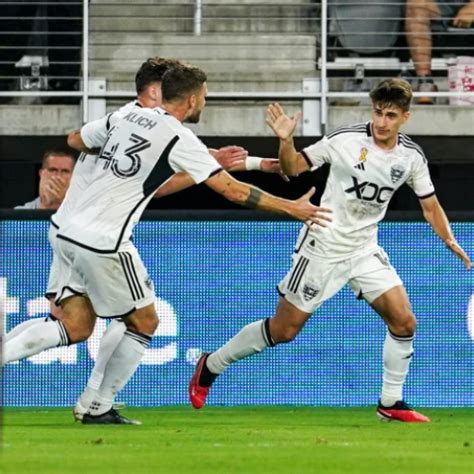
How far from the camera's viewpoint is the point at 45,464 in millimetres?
8258

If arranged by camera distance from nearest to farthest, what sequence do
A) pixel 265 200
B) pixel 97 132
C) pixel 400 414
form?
pixel 265 200
pixel 97 132
pixel 400 414

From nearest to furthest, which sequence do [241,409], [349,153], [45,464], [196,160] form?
[45,464] < [196,160] < [349,153] < [241,409]

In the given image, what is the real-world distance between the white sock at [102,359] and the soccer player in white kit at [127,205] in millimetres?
279

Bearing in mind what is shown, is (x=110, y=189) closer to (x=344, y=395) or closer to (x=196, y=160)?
(x=196, y=160)

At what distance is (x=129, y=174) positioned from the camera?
36.0ft

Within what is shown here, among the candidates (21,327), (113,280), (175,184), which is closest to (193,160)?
(113,280)

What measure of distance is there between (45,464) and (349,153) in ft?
14.8

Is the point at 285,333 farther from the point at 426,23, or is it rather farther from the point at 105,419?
the point at 426,23

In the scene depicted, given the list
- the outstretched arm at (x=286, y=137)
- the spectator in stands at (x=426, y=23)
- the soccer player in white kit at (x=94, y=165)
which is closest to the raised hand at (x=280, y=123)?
the outstretched arm at (x=286, y=137)

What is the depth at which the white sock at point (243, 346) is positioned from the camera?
1240 cm

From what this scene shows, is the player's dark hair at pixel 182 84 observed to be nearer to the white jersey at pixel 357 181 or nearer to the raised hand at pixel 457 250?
the white jersey at pixel 357 181

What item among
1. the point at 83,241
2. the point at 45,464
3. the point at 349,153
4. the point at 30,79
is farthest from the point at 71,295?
the point at 30,79

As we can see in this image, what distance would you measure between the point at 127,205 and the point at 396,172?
2086mm

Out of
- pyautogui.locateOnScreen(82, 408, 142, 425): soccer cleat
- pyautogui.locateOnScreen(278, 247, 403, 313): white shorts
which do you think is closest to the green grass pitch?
pyautogui.locateOnScreen(82, 408, 142, 425): soccer cleat
